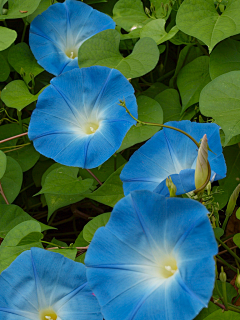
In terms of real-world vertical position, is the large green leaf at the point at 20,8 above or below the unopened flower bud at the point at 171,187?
above

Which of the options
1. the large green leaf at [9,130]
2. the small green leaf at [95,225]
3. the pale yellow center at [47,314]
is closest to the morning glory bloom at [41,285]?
the pale yellow center at [47,314]

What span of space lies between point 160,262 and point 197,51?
96 cm

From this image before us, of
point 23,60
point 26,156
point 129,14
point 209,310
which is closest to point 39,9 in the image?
point 23,60

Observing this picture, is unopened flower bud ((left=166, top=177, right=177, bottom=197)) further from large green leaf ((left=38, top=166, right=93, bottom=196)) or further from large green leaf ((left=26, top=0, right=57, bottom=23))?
large green leaf ((left=26, top=0, right=57, bottom=23))

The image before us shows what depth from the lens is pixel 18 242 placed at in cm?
113

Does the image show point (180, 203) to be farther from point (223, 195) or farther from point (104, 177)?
point (104, 177)

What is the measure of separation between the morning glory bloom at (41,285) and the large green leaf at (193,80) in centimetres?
73

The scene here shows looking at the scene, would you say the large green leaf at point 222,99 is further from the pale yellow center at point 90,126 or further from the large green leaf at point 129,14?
the large green leaf at point 129,14

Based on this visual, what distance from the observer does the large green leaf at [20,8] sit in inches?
61.7

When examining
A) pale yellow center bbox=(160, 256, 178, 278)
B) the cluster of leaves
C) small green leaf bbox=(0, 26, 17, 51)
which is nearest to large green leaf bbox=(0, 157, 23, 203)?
the cluster of leaves

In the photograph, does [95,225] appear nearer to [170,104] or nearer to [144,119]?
[144,119]

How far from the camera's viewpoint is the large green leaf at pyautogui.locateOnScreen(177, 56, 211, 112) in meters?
1.41

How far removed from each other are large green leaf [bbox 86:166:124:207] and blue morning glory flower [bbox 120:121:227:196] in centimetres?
18

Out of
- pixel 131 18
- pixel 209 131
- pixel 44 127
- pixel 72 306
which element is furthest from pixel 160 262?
pixel 131 18
